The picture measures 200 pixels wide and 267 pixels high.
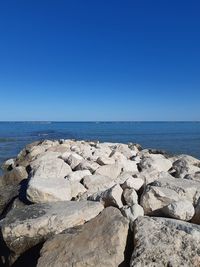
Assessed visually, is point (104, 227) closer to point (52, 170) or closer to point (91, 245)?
point (91, 245)

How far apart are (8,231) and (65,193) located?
238 centimetres

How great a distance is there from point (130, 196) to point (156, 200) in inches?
28.4

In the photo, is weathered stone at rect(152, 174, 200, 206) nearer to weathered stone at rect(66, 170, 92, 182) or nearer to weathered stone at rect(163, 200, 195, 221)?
weathered stone at rect(163, 200, 195, 221)

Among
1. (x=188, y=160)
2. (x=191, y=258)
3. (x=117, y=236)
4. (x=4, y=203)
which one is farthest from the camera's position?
(x=188, y=160)

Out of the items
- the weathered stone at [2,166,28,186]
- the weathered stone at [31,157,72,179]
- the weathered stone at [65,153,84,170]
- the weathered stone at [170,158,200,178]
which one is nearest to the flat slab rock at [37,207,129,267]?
the weathered stone at [31,157,72,179]

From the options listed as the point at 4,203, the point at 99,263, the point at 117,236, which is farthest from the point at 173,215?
the point at 4,203

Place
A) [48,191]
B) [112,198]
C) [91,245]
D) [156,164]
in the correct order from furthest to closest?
[156,164] → [48,191] → [112,198] → [91,245]

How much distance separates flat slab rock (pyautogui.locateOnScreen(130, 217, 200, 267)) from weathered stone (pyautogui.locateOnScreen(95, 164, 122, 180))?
5.10 meters

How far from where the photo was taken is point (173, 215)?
245 inches

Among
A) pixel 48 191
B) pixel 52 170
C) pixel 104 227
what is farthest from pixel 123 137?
pixel 104 227

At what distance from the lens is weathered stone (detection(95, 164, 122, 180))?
10.7m

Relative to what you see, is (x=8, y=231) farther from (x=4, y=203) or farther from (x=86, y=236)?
(x=4, y=203)

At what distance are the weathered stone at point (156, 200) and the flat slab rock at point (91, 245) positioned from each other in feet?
4.14

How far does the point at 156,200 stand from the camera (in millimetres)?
6914
